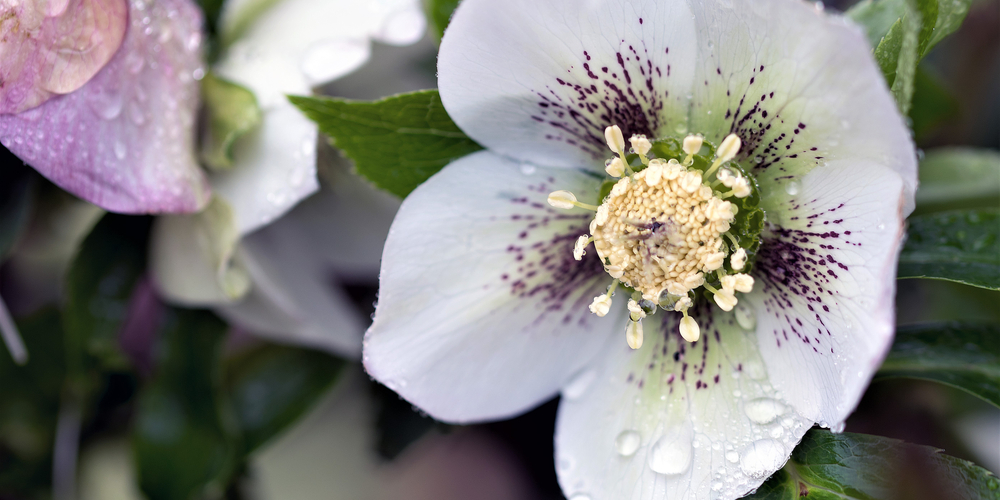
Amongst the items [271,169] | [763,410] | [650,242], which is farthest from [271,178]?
[763,410]

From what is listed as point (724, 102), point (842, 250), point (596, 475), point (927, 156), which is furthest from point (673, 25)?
point (927, 156)

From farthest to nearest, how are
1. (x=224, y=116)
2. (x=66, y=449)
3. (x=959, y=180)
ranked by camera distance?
1. (x=66, y=449)
2. (x=959, y=180)
3. (x=224, y=116)

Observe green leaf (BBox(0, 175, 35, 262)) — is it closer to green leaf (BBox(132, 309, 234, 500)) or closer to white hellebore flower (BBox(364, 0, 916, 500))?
green leaf (BBox(132, 309, 234, 500))

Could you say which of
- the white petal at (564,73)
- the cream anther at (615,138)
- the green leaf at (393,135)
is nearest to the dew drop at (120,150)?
the green leaf at (393,135)

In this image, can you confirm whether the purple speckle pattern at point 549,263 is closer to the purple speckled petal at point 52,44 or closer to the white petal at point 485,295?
the white petal at point 485,295

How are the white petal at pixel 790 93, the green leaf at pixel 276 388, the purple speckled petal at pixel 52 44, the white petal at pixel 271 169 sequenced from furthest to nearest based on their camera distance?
the green leaf at pixel 276 388, the white petal at pixel 271 169, the purple speckled petal at pixel 52 44, the white petal at pixel 790 93

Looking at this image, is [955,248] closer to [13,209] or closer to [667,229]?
[667,229]

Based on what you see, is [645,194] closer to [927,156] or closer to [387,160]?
[387,160]
